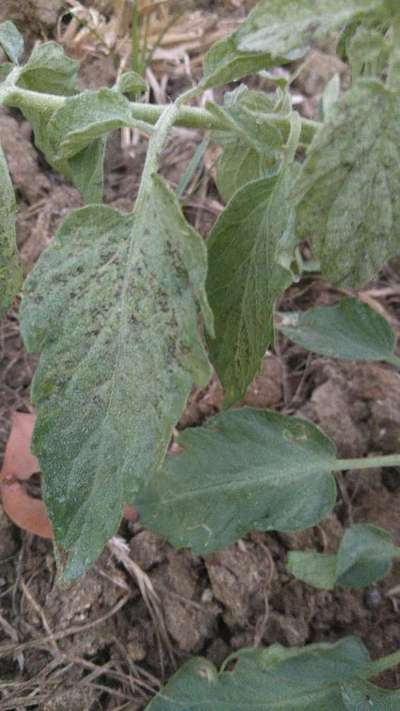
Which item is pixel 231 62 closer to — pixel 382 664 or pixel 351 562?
pixel 351 562

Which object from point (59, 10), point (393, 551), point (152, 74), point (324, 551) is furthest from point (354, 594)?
point (59, 10)

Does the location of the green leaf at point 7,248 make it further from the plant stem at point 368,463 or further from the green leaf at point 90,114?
the plant stem at point 368,463

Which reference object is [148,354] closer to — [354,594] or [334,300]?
[354,594]

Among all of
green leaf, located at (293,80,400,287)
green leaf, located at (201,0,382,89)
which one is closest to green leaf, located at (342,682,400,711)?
green leaf, located at (293,80,400,287)

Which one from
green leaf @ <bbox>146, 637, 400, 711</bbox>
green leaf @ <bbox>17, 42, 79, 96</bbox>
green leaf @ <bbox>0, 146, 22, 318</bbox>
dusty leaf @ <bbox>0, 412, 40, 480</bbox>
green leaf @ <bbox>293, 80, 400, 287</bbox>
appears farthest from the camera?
dusty leaf @ <bbox>0, 412, 40, 480</bbox>

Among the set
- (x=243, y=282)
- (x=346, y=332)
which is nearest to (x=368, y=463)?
(x=346, y=332)

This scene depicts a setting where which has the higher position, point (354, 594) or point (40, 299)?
point (40, 299)

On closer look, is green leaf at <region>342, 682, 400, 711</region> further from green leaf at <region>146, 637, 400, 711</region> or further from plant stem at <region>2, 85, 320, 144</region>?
plant stem at <region>2, 85, 320, 144</region>

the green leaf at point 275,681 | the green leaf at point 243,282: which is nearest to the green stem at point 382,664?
the green leaf at point 275,681
